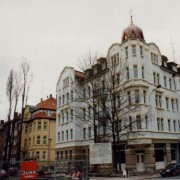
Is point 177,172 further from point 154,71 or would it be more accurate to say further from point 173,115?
point 154,71

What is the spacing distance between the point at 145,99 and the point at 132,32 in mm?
10863

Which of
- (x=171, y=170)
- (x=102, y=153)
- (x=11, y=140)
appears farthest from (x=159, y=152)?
(x=11, y=140)

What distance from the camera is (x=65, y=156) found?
46281 millimetres

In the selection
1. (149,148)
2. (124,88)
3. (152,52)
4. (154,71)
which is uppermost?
(152,52)

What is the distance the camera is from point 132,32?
40156mm

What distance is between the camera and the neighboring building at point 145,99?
114 ft

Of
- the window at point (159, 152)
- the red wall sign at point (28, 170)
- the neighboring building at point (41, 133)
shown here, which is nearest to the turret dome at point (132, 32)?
the window at point (159, 152)

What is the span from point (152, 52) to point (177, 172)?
18.2 metres

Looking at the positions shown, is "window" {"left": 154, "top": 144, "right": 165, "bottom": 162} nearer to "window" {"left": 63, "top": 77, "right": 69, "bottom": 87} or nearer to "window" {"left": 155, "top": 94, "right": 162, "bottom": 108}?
"window" {"left": 155, "top": 94, "right": 162, "bottom": 108}

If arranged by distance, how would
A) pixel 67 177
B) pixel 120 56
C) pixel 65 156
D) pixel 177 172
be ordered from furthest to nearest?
pixel 65 156, pixel 120 56, pixel 177 172, pixel 67 177

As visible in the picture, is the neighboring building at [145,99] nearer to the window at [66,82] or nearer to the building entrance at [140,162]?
the building entrance at [140,162]

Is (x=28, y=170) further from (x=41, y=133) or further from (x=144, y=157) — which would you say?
(x=41, y=133)

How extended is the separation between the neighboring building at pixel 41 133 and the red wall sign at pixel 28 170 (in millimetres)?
44250

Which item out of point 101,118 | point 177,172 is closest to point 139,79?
point 101,118
